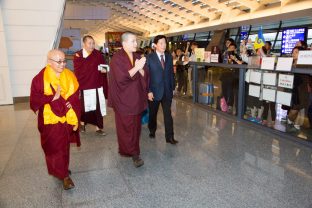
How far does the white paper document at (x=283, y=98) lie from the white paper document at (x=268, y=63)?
387 millimetres

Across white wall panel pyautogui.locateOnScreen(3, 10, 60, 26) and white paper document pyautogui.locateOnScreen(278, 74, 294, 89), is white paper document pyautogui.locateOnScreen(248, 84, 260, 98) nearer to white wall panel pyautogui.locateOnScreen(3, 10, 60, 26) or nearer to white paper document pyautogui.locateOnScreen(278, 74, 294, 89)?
white paper document pyautogui.locateOnScreen(278, 74, 294, 89)

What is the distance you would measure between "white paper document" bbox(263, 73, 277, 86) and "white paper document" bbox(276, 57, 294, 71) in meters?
0.19

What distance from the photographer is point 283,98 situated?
3.88m

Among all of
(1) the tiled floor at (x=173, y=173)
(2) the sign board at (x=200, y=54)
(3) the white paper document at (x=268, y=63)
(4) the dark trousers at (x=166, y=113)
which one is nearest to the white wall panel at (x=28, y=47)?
(1) the tiled floor at (x=173, y=173)

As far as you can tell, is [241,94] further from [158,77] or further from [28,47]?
[28,47]

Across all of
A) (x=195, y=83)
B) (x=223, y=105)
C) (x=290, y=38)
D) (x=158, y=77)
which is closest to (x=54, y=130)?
(x=158, y=77)

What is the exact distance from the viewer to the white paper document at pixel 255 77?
4304 mm

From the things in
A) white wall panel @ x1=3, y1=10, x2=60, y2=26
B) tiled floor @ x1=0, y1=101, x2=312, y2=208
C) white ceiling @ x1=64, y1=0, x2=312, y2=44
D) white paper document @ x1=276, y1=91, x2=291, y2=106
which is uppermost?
white ceiling @ x1=64, y1=0, x2=312, y2=44

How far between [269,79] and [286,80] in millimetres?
323

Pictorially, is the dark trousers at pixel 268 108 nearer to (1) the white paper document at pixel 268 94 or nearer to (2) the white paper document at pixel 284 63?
(1) the white paper document at pixel 268 94

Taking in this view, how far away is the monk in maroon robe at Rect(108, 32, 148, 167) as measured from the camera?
2.87 metres

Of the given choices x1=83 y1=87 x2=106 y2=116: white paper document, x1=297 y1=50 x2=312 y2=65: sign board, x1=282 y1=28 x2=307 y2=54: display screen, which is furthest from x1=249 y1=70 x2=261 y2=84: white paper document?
x1=282 y1=28 x2=307 y2=54: display screen

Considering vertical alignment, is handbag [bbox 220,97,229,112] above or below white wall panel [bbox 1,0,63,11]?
below

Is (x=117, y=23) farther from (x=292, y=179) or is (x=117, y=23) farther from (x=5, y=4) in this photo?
(x=292, y=179)
